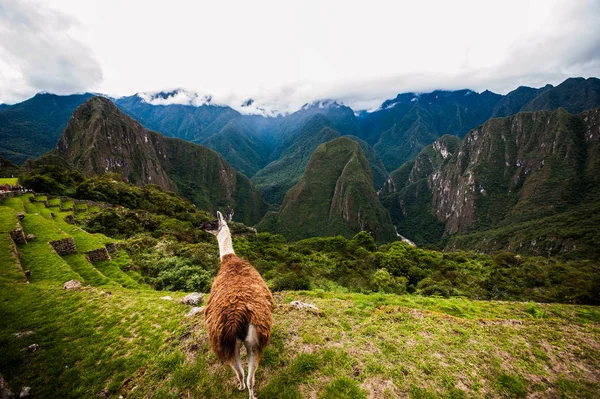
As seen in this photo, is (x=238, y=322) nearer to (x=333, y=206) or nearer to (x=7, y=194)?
(x=7, y=194)

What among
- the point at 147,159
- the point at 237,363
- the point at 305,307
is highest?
the point at 147,159

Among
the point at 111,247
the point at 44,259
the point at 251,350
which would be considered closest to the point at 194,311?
the point at 251,350

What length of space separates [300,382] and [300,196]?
465 feet

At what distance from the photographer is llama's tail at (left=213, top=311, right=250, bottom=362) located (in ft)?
11.4

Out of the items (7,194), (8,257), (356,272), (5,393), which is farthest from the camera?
(7,194)

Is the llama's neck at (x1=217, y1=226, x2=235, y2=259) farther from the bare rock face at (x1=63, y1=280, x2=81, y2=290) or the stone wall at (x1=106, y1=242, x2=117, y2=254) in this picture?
the stone wall at (x1=106, y1=242, x2=117, y2=254)

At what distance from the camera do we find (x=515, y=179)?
13262cm

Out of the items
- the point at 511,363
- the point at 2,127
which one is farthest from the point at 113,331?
the point at 2,127

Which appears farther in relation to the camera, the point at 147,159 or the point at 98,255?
the point at 147,159

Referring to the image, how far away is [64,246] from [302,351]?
14845 millimetres

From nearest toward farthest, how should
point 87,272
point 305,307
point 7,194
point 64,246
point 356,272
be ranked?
point 305,307, point 87,272, point 64,246, point 356,272, point 7,194

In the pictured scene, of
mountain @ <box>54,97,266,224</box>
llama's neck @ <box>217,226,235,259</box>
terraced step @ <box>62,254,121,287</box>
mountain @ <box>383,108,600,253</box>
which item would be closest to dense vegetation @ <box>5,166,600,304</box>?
terraced step @ <box>62,254,121,287</box>

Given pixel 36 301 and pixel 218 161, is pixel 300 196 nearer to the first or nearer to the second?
pixel 218 161

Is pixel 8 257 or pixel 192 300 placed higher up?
pixel 8 257
